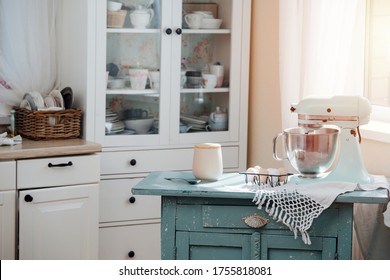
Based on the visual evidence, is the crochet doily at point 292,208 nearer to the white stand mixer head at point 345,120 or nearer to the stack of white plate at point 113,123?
the white stand mixer head at point 345,120

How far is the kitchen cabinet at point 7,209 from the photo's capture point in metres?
3.18

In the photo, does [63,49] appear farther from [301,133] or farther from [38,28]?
[301,133]

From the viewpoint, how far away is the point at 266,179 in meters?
2.68

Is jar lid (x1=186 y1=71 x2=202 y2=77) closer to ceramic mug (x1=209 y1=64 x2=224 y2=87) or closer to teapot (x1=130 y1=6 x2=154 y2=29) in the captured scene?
ceramic mug (x1=209 y1=64 x2=224 y2=87)

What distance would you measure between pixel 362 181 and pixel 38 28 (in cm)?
173

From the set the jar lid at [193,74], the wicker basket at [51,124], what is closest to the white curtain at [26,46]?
the wicker basket at [51,124]

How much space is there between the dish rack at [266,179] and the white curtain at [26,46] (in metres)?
1.37

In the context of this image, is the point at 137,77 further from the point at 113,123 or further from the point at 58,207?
the point at 58,207

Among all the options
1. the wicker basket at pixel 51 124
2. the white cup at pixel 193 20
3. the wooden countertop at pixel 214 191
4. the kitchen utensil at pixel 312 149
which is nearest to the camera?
the wooden countertop at pixel 214 191

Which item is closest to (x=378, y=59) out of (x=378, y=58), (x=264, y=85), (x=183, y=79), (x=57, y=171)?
(x=378, y=58)

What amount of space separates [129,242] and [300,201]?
53.1 inches

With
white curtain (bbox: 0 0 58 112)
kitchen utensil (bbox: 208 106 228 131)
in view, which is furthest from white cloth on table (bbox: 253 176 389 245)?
white curtain (bbox: 0 0 58 112)

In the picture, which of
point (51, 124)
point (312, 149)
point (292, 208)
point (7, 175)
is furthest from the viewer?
point (51, 124)

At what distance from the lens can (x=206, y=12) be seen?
377cm
